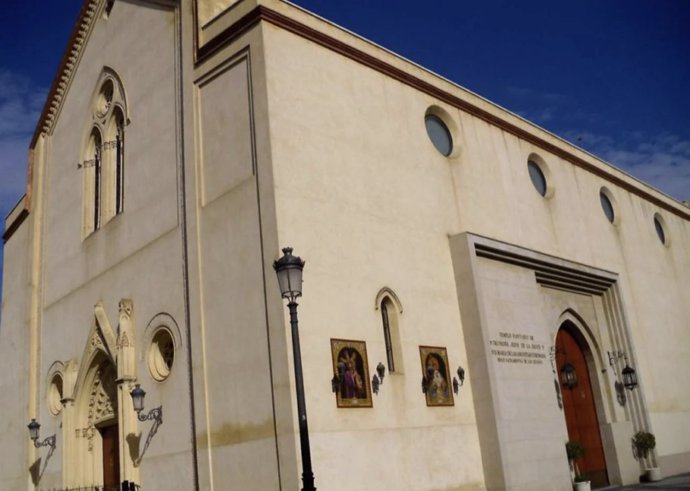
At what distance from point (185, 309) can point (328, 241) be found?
3478 millimetres

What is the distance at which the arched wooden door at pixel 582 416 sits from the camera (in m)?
20.5

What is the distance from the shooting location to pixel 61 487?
1845 cm

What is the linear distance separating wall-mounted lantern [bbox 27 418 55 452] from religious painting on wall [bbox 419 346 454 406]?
34.3 feet

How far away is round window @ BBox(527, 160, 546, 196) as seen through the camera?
21.8 metres

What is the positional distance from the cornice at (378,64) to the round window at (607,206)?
646mm

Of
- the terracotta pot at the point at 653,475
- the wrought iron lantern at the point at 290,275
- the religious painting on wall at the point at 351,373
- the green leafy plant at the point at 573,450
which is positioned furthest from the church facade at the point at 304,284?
the wrought iron lantern at the point at 290,275

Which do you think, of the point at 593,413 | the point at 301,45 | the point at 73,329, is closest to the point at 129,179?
the point at 73,329

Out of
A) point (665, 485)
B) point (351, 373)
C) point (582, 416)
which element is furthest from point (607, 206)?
point (351, 373)

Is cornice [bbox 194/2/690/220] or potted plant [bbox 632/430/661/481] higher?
cornice [bbox 194/2/690/220]

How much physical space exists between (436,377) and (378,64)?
719cm

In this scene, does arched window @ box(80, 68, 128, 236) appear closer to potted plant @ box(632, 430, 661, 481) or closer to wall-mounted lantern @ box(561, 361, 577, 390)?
wall-mounted lantern @ box(561, 361, 577, 390)

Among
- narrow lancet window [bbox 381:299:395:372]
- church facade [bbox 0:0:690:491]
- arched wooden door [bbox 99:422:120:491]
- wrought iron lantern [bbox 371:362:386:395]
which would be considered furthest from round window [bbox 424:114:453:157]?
arched wooden door [bbox 99:422:120:491]

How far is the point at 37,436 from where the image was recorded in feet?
63.6

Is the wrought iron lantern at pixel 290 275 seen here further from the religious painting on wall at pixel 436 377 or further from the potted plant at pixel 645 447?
the potted plant at pixel 645 447
